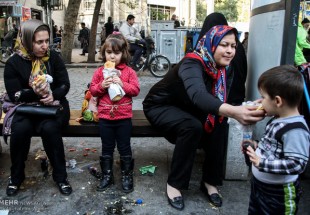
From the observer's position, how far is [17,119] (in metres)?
3.04

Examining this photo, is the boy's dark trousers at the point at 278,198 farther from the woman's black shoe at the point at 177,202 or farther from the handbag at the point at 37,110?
the handbag at the point at 37,110

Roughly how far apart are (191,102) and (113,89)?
0.68 metres

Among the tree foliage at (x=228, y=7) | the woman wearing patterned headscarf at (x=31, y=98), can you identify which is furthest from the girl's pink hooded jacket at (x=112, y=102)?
the tree foliage at (x=228, y=7)

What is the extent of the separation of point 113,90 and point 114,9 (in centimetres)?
2997

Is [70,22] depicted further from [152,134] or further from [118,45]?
[152,134]

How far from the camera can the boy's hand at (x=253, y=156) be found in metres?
2.02

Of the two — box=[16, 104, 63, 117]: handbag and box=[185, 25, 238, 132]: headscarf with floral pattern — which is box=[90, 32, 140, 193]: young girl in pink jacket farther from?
box=[185, 25, 238, 132]: headscarf with floral pattern

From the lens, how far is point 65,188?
3.10m

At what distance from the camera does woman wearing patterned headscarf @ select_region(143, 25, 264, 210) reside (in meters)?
2.65

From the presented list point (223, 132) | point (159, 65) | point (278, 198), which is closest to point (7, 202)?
point (223, 132)

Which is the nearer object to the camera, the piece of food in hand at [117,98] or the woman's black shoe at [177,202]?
the woman's black shoe at [177,202]

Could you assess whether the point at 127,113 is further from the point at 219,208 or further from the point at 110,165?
the point at 219,208

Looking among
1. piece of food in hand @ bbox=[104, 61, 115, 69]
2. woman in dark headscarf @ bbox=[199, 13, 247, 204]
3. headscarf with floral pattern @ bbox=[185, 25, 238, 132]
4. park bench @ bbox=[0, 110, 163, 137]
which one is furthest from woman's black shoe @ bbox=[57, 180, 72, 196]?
headscarf with floral pattern @ bbox=[185, 25, 238, 132]

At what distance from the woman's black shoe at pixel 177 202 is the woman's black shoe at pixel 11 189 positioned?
1349mm
